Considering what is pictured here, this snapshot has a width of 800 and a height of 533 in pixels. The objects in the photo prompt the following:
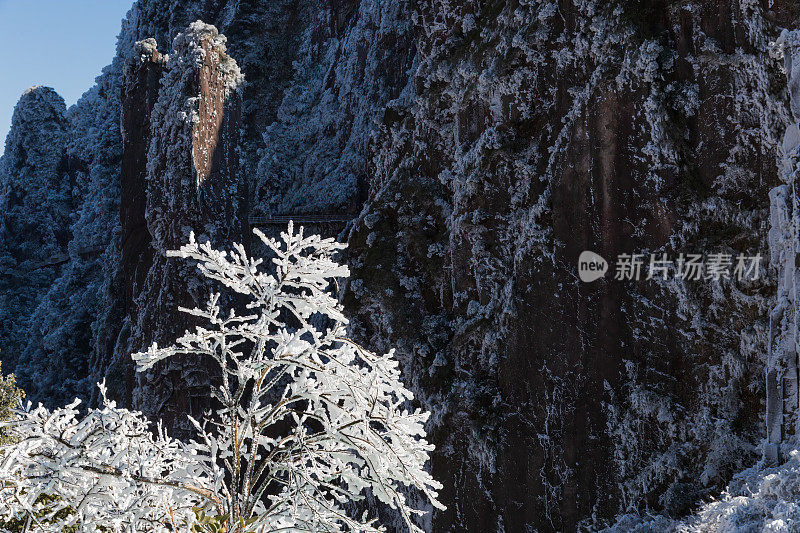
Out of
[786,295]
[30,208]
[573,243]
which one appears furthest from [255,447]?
[30,208]

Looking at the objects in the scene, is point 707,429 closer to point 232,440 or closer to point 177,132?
point 232,440

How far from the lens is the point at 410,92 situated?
18.2 meters

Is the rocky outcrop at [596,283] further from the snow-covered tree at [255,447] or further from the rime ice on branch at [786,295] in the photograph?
the snow-covered tree at [255,447]

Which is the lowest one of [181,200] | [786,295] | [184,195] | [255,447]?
[255,447]

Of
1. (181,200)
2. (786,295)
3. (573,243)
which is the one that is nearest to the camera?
(786,295)

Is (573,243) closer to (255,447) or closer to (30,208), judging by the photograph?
(255,447)

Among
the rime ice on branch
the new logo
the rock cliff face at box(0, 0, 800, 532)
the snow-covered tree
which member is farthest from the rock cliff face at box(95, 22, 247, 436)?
the snow-covered tree

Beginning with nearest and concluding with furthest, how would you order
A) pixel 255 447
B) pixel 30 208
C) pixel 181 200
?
pixel 255 447, pixel 181 200, pixel 30 208

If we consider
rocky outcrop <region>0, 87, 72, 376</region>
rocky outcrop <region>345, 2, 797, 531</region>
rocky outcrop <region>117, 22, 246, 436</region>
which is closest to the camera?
rocky outcrop <region>345, 2, 797, 531</region>

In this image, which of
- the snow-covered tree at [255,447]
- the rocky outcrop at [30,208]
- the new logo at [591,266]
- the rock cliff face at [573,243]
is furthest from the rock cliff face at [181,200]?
the snow-covered tree at [255,447]

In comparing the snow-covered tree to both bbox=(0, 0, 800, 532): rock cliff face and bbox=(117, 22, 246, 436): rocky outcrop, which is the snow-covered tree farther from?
bbox=(117, 22, 246, 436): rocky outcrop

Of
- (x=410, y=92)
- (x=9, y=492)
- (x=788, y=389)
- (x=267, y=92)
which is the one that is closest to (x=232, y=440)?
(x=9, y=492)

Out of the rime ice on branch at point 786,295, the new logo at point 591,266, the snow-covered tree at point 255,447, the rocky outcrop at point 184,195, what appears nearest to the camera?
the snow-covered tree at point 255,447

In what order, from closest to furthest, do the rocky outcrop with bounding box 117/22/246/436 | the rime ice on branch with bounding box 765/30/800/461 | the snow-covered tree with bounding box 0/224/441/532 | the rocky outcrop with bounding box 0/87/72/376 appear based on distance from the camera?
the snow-covered tree with bounding box 0/224/441/532, the rime ice on branch with bounding box 765/30/800/461, the rocky outcrop with bounding box 117/22/246/436, the rocky outcrop with bounding box 0/87/72/376
